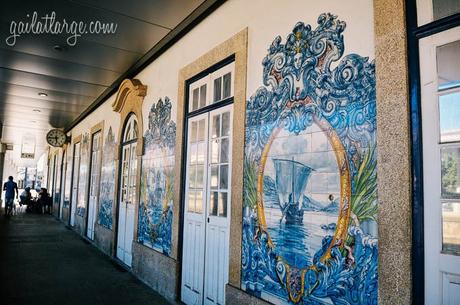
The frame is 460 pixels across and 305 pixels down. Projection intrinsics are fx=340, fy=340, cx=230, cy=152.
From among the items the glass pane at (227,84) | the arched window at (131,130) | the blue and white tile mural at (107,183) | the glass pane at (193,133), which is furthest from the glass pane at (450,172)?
the blue and white tile mural at (107,183)

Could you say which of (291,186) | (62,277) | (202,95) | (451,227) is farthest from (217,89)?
(62,277)

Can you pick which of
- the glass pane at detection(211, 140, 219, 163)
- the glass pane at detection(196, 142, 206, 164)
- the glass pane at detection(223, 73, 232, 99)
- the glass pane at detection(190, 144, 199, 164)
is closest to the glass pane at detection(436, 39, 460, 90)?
the glass pane at detection(223, 73, 232, 99)

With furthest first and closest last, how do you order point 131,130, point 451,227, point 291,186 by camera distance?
point 131,130 → point 291,186 → point 451,227

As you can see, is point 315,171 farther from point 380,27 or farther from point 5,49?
point 5,49

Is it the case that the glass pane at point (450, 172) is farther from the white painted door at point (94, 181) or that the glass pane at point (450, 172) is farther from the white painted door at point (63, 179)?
the white painted door at point (63, 179)

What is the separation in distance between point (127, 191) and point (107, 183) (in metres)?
1.60

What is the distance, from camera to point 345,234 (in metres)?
2.38

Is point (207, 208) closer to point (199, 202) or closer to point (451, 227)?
point (199, 202)

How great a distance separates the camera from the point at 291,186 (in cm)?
289

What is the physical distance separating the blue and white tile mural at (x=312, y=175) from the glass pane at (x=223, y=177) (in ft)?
1.68

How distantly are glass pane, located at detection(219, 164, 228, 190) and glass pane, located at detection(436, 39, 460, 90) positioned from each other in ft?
7.74

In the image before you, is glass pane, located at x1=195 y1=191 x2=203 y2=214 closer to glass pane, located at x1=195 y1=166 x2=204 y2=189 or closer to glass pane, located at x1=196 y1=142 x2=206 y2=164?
glass pane, located at x1=195 y1=166 x2=204 y2=189

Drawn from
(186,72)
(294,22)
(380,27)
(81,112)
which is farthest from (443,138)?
(81,112)

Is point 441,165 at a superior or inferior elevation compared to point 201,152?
inferior
